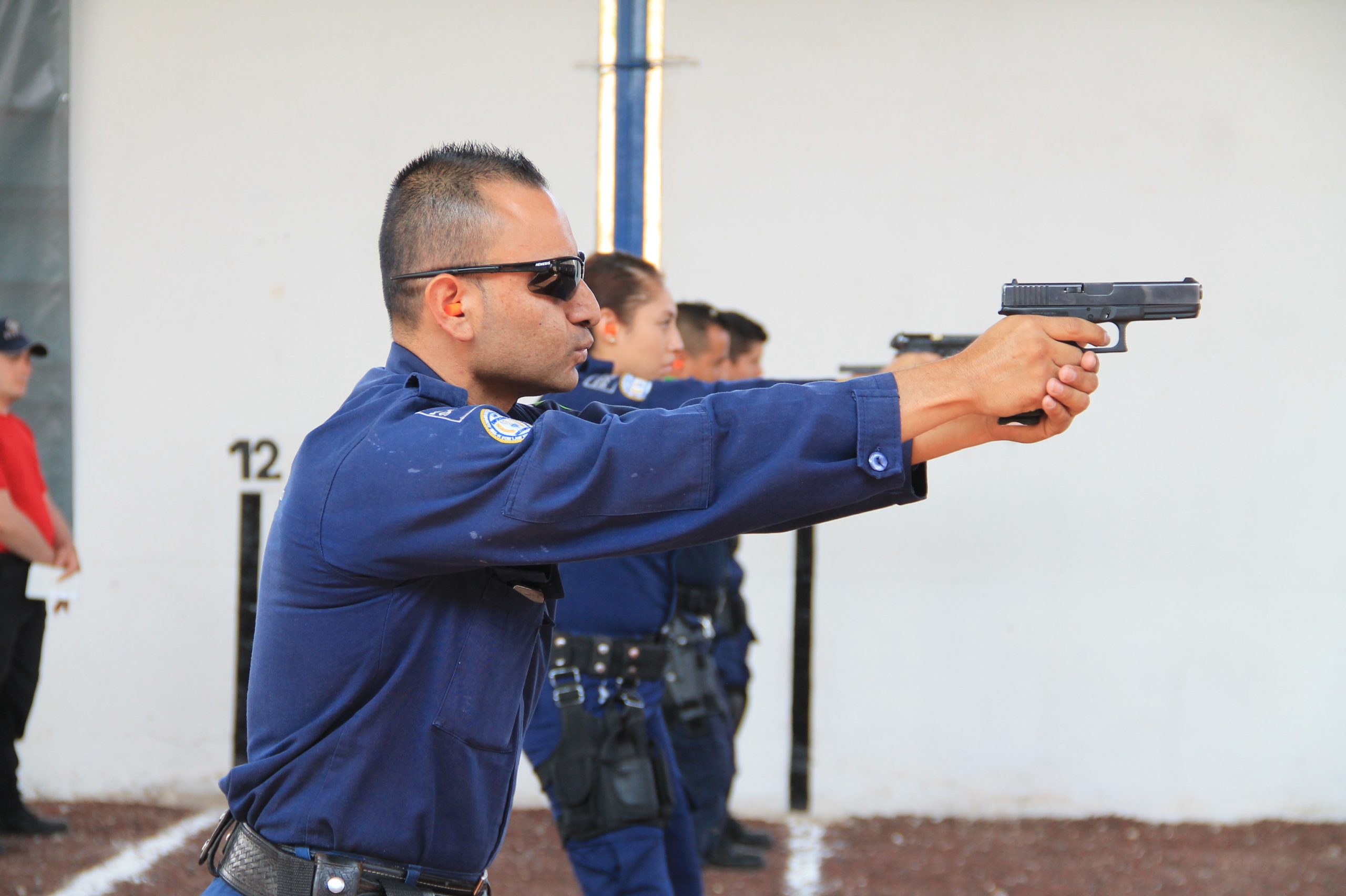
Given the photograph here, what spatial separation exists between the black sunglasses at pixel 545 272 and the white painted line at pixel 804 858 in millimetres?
3382

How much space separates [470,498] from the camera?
1.31 meters

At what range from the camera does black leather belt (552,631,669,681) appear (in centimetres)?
314

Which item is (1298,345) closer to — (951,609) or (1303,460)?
(1303,460)

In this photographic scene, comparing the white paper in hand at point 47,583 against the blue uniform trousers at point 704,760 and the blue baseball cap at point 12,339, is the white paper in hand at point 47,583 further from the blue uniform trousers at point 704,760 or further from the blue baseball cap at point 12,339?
the blue uniform trousers at point 704,760

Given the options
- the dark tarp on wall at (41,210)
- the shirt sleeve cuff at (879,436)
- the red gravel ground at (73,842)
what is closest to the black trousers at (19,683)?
the red gravel ground at (73,842)

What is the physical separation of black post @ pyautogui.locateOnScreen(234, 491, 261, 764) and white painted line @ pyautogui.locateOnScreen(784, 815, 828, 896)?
2.45m

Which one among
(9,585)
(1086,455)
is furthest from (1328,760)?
(9,585)

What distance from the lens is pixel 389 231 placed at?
5.61 ft

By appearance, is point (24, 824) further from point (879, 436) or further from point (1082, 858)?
point (879, 436)

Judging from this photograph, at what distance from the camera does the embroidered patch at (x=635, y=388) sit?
3301 millimetres

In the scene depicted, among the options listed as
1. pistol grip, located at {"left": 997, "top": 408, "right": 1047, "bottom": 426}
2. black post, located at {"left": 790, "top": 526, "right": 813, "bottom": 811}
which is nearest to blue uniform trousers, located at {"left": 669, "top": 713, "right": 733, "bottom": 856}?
black post, located at {"left": 790, "top": 526, "right": 813, "bottom": 811}

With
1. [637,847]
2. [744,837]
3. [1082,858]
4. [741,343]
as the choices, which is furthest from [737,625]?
[637,847]

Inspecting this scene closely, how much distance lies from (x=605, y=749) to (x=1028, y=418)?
1841mm

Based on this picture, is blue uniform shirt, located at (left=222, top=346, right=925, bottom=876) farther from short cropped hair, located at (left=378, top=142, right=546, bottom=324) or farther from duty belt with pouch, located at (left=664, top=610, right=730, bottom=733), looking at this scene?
duty belt with pouch, located at (left=664, top=610, right=730, bottom=733)
